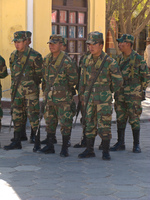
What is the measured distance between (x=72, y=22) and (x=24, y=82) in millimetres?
6136

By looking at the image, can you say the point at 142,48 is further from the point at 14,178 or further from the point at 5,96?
the point at 14,178

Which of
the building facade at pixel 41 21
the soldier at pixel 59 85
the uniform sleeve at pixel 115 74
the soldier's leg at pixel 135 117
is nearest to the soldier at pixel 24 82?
the soldier at pixel 59 85

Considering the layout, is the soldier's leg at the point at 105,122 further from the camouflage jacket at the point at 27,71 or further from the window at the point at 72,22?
the window at the point at 72,22

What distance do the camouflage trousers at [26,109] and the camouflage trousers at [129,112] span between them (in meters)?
1.35

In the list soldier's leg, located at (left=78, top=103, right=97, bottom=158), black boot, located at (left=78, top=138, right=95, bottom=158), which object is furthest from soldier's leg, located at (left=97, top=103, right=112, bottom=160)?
black boot, located at (left=78, top=138, right=95, bottom=158)

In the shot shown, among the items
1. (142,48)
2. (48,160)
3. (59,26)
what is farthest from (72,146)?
(142,48)

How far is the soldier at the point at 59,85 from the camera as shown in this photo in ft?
24.4

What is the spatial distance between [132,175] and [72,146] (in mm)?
2247

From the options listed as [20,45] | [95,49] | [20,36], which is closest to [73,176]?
[95,49]

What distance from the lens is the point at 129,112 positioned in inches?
310

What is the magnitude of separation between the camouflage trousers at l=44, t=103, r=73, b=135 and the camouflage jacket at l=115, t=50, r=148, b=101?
1016mm

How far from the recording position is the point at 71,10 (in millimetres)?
13531

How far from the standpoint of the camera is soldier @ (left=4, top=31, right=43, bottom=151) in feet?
25.8

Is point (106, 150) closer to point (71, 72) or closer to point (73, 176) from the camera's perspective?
point (73, 176)
